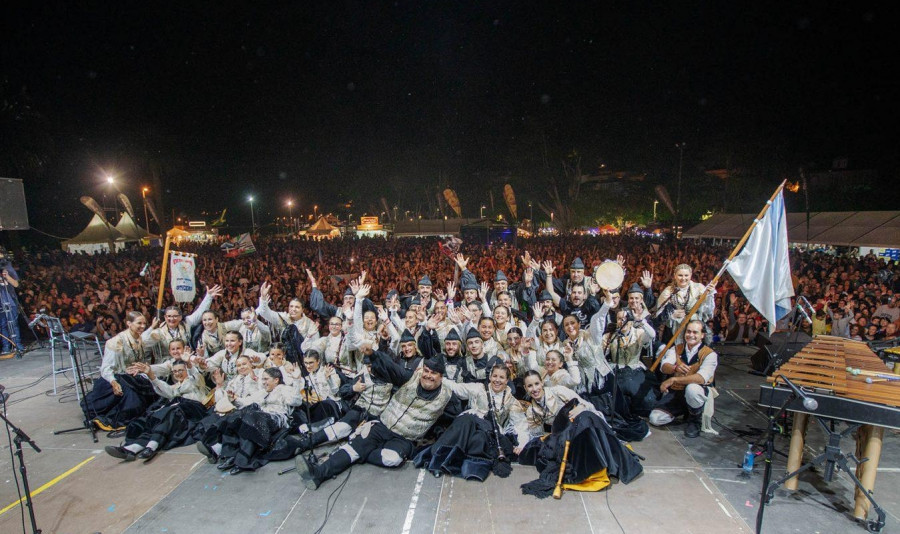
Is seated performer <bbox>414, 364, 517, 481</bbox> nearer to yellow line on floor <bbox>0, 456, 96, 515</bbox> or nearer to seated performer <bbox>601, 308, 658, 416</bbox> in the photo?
seated performer <bbox>601, 308, 658, 416</bbox>

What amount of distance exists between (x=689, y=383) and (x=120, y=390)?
26.5 feet

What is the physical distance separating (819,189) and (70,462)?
3934cm

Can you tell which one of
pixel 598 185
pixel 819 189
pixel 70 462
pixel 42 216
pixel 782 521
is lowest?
pixel 70 462

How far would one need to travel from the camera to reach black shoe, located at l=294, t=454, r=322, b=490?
15.6 feet

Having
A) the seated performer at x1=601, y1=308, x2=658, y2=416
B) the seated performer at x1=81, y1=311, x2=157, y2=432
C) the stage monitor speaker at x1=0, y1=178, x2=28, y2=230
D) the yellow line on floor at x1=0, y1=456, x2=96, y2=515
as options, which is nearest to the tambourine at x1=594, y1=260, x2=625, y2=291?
the seated performer at x1=601, y1=308, x2=658, y2=416

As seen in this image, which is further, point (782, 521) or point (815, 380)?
point (815, 380)

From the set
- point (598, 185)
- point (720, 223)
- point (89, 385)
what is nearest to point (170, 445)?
point (89, 385)

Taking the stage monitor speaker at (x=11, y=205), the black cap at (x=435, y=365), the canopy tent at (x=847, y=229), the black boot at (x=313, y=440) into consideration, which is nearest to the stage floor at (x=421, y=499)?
the black boot at (x=313, y=440)

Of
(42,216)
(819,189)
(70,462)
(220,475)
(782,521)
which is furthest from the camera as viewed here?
(42,216)

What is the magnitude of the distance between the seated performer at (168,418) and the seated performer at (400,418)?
98.1 inches

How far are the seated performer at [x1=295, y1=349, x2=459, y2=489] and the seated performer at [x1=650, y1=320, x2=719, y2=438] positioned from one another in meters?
3.07

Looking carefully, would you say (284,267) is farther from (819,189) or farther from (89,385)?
(819,189)

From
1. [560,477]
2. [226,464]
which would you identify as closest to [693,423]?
[560,477]

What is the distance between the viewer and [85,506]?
15.4ft
